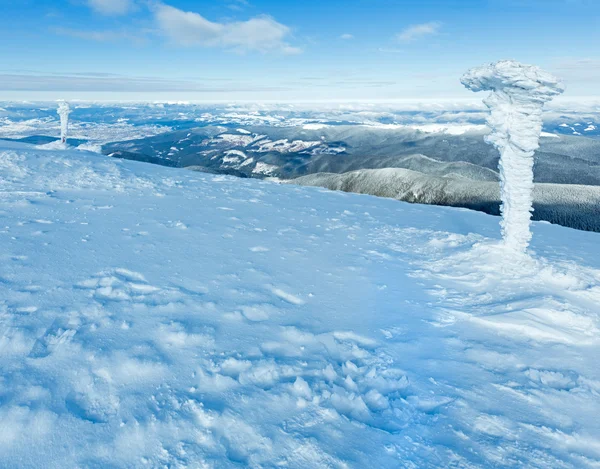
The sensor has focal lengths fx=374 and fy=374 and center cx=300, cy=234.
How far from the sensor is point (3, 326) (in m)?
5.13

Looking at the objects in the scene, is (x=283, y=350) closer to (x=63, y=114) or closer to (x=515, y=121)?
(x=515, y=121)

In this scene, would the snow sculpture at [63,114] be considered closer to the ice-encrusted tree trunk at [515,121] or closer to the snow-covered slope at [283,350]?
the snow-covered slope at [283,350]

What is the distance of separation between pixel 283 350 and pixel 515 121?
8.50 m

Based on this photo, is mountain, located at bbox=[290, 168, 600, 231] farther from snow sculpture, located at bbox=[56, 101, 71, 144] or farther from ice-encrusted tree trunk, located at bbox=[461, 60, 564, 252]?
snow sculpture, located at bbox=[56, 101, 71, 144]

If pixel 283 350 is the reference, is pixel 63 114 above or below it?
above

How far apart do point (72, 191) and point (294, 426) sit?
44.8 feet

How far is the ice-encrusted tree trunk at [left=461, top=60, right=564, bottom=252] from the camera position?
29.2ft

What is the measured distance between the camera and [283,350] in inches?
214

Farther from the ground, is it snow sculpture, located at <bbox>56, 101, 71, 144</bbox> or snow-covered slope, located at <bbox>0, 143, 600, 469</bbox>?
snow sculpture, located at <bbox>56, 101, 71, 144</bbox>

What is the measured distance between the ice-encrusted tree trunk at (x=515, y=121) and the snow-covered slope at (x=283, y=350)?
3.89ft

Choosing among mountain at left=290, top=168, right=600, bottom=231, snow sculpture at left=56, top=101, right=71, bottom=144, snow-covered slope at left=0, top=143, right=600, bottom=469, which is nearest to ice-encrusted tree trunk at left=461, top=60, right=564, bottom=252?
snow-covered slope at left=0, top=143, right=600, bottom=469

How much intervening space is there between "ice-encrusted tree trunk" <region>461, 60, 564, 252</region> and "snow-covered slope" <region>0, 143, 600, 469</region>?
3.89 feet

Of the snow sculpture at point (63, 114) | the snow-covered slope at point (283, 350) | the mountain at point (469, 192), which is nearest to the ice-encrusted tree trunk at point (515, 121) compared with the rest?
the snow-covered slope at point (283, 350)

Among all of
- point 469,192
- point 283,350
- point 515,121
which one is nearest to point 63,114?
point 515,121
